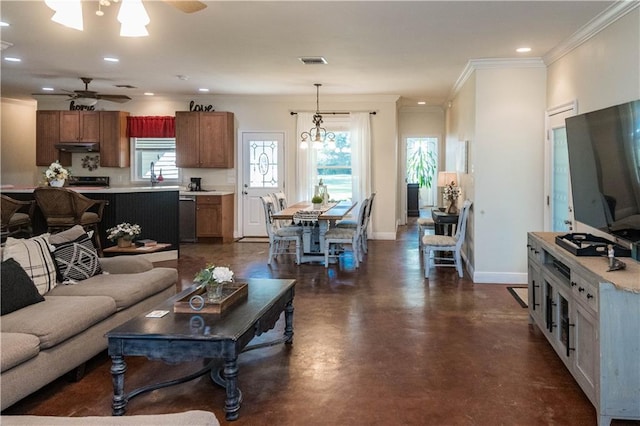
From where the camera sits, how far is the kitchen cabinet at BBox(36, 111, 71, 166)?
8984mm

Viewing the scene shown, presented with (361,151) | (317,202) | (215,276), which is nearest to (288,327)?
(215,276)

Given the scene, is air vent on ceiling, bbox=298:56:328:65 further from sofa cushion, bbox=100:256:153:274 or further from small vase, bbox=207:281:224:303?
small vase, bbox=207:281:224:303

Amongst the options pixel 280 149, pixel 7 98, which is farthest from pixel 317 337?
pixel 7 98

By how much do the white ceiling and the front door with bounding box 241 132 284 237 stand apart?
1.65 metres

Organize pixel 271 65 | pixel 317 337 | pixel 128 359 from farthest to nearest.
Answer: pixel 271 65 < pixel 317 337 < pixel 128 359

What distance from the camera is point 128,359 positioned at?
11.4 feet

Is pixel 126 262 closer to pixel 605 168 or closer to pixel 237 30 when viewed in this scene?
pixel 237 30

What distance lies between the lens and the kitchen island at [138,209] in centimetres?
673

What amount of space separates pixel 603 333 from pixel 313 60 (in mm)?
4472

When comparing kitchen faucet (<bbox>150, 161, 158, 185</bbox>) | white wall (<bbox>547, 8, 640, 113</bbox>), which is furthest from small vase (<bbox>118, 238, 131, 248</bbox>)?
white wall (<bbox>547, 8, 640, 113</bbox>)

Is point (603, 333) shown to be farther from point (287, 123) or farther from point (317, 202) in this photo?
point (287, 123)

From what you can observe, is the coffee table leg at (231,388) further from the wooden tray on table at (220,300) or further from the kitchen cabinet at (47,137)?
the kitchen cabinet at (47,137)

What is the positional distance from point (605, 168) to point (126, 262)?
12.4 ft

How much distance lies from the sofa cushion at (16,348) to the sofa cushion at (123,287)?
0.84m
